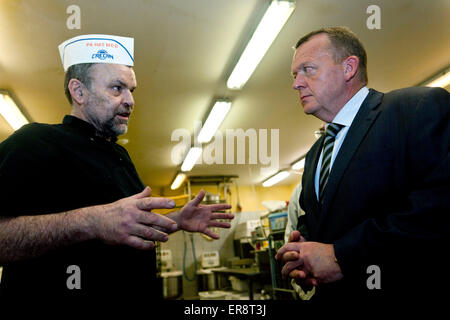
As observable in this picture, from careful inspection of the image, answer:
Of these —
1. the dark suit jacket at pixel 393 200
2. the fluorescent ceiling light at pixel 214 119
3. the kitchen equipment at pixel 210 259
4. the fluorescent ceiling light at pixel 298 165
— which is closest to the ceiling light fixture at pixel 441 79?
the fluorescent ceiling light at pixel 214 119

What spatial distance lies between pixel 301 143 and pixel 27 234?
→ 6617 mm

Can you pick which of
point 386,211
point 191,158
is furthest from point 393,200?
point 191,158

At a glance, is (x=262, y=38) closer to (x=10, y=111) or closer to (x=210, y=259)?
(x=10, y=111)

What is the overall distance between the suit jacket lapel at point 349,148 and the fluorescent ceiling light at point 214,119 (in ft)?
10.9

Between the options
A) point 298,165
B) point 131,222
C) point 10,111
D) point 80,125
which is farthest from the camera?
point 298,165

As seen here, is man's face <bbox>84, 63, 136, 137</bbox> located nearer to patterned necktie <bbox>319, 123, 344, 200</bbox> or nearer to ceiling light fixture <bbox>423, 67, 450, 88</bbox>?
patterned necktie <bbox>319, 123, 344, 200</bbox>

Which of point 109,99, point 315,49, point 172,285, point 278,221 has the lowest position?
point 172,285

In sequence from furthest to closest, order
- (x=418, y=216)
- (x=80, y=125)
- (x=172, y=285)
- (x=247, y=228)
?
(x=172, y=285) < (x=247, y=228) < (x=80, y=125) < (x=418, y=216)

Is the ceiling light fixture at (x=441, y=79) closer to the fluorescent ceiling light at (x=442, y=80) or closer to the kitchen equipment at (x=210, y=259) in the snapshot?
the fluorescent ceiling light at (x=442, y=80)

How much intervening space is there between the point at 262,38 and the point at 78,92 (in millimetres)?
2073

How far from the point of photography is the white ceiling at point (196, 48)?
278 centimetres

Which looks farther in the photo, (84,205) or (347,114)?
(347,114)

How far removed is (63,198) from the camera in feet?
3.89

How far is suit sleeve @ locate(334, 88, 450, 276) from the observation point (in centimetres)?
103
